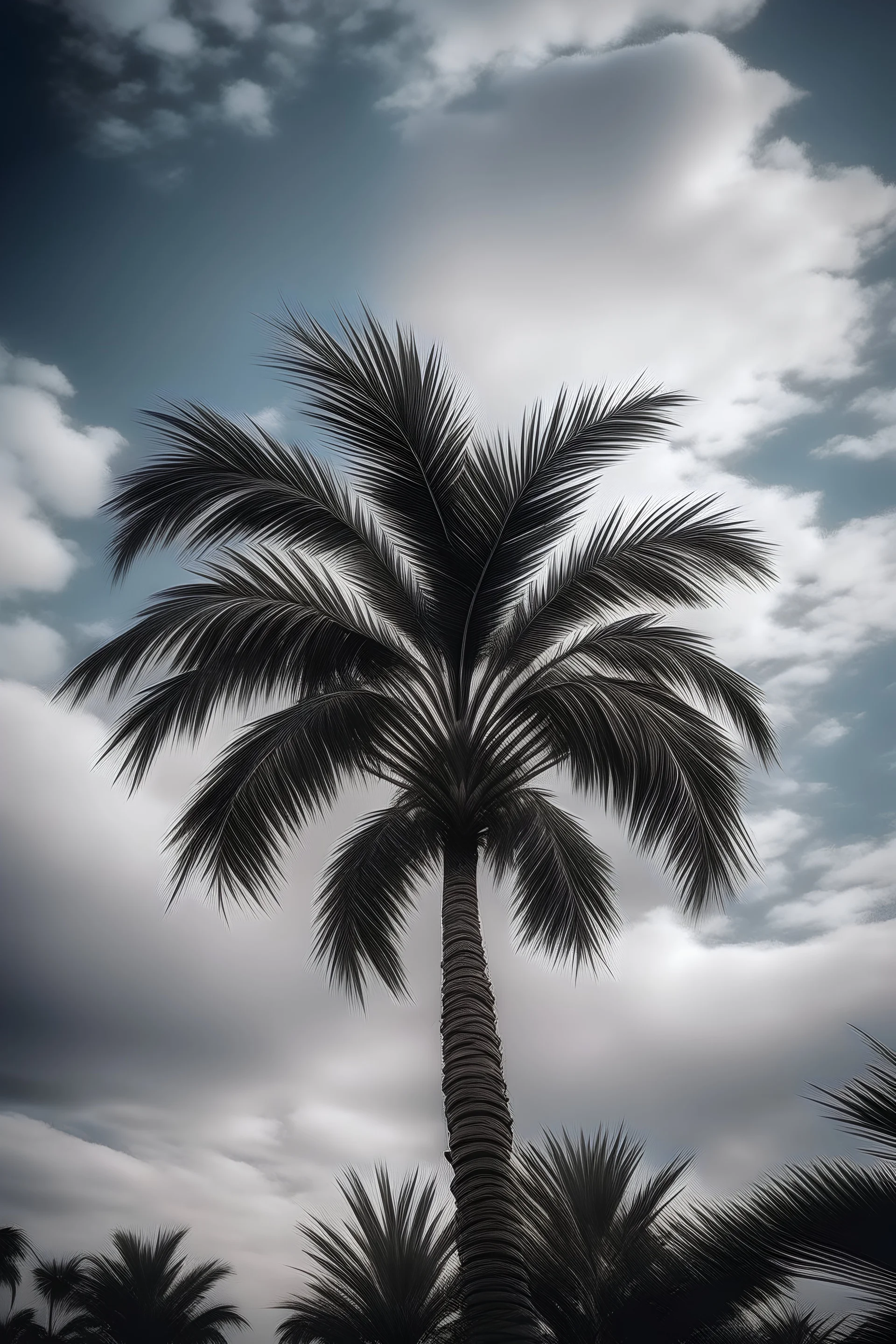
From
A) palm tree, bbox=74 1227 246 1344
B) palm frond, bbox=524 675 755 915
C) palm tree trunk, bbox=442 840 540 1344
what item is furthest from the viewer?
palm tree, bbox=74 1227 246 1344

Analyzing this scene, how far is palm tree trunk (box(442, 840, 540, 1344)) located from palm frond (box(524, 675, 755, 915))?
1393mm

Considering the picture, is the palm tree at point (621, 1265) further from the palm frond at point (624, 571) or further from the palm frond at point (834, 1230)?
the palm frond at point (624, 571)

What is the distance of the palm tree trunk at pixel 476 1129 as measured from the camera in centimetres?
599

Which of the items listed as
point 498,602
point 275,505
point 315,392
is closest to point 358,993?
point 498,602

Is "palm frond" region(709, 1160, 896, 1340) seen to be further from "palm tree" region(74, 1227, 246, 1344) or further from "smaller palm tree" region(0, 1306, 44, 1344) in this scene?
"smaller palm tree" region(0, 1306, 44, 1344)

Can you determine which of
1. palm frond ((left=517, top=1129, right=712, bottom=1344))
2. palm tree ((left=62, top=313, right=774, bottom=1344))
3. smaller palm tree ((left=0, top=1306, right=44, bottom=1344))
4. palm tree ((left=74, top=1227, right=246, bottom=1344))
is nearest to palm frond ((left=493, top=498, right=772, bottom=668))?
palm tree ((left=62, top=313, right=774, bottom=1344))

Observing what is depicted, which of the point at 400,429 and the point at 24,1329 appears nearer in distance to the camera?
the point at 400,429

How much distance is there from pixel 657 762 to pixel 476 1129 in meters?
3.47

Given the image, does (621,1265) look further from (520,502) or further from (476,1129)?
(520,502)

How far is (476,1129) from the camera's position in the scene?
6.66 metres

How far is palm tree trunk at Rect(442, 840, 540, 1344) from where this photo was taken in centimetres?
599


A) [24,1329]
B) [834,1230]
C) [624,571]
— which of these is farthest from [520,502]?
[24,1329]

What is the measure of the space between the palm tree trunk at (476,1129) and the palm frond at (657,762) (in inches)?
54.8

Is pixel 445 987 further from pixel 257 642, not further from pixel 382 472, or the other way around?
pixel 382 472
